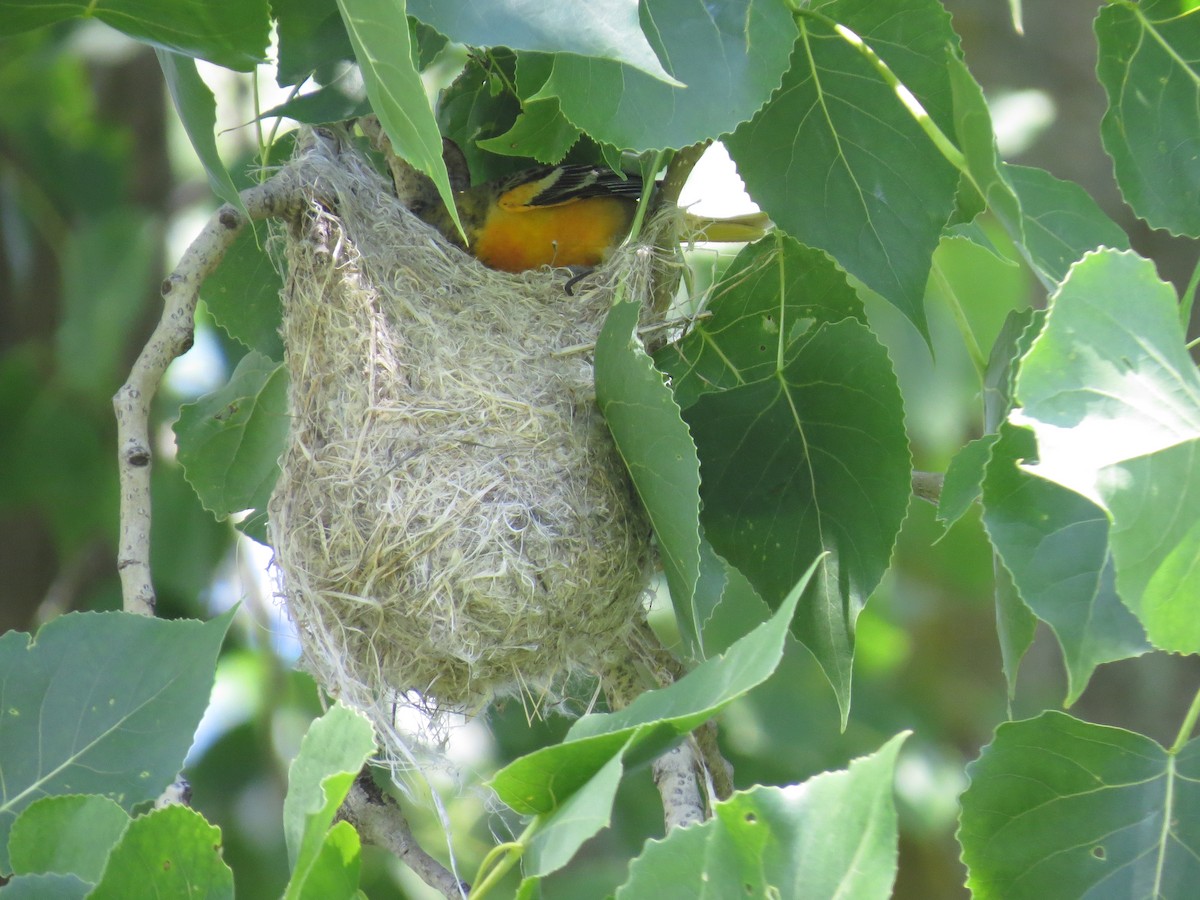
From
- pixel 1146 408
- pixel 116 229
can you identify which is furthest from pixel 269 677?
pixel 1146 408

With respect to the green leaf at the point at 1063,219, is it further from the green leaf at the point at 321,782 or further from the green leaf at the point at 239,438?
the green leaf at the point at 239,438

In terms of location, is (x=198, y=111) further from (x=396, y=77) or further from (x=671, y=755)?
(x=671, y=755)

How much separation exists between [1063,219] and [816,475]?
558mm

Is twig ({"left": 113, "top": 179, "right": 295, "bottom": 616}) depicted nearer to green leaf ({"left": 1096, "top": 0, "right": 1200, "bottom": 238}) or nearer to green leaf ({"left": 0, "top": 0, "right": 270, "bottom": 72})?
green leaf ({"left": 0, "top": 0, "right": 270, "bottom": 72})

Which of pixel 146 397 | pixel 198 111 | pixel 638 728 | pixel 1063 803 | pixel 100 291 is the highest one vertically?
pixel 198 111

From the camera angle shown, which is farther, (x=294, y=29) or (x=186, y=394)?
(x=186, y=394)

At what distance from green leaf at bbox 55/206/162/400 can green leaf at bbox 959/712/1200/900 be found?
391 centimetres

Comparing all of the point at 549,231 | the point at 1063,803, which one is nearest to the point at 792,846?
the point at 1063,803

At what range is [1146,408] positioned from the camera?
1229 mm

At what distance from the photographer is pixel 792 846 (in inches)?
48.5

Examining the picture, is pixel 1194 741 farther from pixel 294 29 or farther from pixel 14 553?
pixel 14 553

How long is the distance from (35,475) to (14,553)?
105 centimetres

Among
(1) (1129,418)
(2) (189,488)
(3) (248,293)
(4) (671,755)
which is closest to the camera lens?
(1) (1129,418)

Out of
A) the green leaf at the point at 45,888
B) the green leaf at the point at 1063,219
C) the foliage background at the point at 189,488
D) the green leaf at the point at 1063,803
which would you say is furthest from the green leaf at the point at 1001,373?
the foliage background at the point at 189,488
